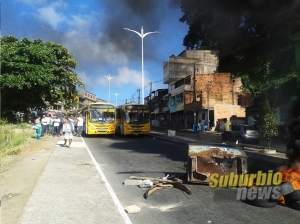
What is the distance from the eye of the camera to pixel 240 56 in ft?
51.0

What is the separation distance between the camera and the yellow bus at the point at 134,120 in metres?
24.4

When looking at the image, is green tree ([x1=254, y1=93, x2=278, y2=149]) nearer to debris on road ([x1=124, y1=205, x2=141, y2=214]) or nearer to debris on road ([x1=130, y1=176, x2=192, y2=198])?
debris on road ([x1=130, y1=176, x2=192, y2=198])

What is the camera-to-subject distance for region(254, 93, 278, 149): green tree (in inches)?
569

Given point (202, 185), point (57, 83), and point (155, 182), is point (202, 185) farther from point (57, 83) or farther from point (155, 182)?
point (57, 83)

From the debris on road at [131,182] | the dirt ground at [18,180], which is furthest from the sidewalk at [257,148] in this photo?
the dirt ground at [18,180]

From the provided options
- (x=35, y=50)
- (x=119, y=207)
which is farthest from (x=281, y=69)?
(x=35, y=50)

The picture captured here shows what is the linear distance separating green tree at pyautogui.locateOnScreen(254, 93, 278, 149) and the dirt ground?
9391mm

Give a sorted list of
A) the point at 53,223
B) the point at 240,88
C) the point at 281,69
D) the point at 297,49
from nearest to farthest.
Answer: the point at 53,223
the point at 281,69
the point at 297,49
the point at 240,88

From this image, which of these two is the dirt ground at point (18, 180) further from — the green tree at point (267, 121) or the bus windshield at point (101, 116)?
the bus windshield at point (101, 116)

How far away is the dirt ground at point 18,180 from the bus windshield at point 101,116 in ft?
35.8

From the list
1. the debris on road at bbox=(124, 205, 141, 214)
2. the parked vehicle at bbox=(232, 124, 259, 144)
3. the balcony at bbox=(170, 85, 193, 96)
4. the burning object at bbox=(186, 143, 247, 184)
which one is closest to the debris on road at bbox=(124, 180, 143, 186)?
the burning object at bbox=(186, 143, 247, 184)

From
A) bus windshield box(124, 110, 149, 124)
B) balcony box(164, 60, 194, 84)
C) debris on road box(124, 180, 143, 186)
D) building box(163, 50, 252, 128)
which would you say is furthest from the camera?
balcony box(164, 60, 194, 84)

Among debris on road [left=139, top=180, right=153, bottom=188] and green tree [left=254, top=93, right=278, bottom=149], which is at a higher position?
green tree [left=254, top=93, right=278, bottom=149]

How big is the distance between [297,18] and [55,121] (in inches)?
666
